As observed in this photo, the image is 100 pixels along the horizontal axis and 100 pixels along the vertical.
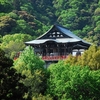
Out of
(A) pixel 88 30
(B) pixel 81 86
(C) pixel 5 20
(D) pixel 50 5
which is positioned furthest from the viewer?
(D) pixel 50 5

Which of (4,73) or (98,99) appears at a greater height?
(4,73)

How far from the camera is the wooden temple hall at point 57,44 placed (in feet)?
196

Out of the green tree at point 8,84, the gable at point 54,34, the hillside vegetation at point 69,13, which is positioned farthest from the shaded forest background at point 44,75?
the hillside vegetation at point 69,13

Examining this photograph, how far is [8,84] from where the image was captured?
26188mm

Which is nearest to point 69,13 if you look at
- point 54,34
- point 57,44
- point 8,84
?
point 54,34

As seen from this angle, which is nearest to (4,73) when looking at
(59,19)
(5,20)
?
(5,20)

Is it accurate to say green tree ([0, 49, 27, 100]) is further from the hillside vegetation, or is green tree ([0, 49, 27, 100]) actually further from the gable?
the hillside vegetation

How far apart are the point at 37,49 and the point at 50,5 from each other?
109 meters

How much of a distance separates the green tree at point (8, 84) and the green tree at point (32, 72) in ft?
36.9

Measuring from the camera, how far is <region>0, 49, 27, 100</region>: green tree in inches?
1008

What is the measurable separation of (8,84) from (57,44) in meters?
34.4

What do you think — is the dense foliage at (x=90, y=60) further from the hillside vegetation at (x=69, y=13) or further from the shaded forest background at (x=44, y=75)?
the hillside vegetation at (x=69, y=13)

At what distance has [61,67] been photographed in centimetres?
3981

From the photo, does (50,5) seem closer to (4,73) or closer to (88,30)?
(88,30)
